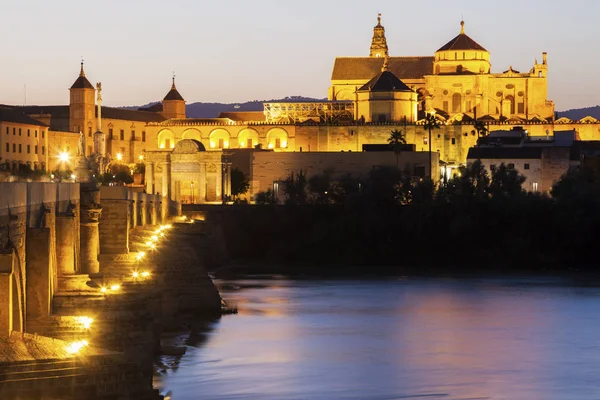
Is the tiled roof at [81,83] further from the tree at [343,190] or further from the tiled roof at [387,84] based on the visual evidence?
the tree at [343,190]

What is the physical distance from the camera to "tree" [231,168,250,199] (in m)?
85.5

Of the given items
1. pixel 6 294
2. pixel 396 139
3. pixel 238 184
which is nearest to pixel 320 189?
pixel 238 184

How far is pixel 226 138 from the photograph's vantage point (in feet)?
343

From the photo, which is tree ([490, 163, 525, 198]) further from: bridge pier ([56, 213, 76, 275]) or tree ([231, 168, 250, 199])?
bridge pier ([56, 213, 76, 275])

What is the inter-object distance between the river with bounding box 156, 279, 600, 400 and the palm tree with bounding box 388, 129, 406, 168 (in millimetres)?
37899

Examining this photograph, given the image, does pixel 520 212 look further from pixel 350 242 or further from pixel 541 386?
pixel 541 386

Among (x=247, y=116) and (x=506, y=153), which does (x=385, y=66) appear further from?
(x=506, y=153)

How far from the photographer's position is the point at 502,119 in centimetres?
9912

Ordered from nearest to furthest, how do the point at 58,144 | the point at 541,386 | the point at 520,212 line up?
the point at 541,386 < the point at 520,212 < the point at 58,144

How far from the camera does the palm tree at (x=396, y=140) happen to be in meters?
83.6

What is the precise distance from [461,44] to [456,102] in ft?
16.2

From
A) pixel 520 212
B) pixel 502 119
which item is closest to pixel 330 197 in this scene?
pixel 520 212

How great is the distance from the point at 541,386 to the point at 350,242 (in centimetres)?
3410

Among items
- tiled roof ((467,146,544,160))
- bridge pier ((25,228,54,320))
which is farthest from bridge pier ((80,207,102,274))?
tiled roof ((467,146,544,160))
